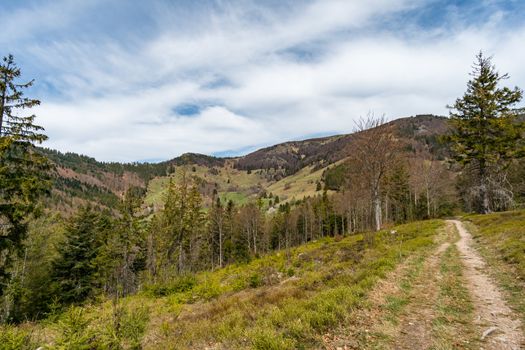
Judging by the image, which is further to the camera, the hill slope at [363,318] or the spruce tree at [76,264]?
the spruce tree at [76,264]

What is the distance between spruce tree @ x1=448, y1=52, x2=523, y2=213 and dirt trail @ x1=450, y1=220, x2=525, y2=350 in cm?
2310

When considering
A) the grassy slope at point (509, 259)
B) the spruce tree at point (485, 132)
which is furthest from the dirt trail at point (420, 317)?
the spruce tree at point (485, 132)

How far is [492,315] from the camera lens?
6688mm

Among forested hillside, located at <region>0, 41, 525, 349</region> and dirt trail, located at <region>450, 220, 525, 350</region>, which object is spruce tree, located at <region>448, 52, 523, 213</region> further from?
dirt trail, located at <region>450, 220, 525, 350</region>

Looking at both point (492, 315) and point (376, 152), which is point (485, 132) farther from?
point (492, 315)

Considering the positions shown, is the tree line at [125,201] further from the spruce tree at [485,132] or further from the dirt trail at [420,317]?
the dirt trail at [420,317]

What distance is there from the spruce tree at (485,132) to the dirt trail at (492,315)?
23102 mm

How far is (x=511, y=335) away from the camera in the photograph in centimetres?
562

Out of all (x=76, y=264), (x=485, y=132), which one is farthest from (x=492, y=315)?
(x=76, y=264)

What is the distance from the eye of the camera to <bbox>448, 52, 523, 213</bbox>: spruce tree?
27.9m

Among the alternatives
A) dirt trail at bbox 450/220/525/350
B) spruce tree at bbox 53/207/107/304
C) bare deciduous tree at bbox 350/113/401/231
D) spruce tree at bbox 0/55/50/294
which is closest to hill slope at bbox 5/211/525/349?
dirt trail at bbox 450/220/525/350

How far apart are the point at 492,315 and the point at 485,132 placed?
29.9 metres

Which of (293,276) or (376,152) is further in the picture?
(376,152)

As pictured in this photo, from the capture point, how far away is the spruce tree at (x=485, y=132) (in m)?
27.9
